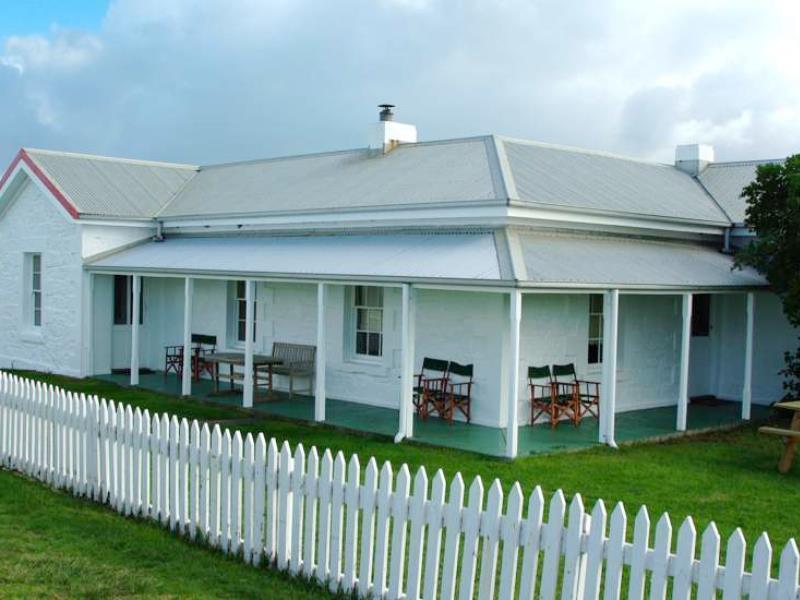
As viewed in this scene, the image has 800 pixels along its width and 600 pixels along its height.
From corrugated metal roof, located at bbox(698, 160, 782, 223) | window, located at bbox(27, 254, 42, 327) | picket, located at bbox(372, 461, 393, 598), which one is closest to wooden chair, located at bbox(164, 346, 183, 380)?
Result: window, located at bbox(27, 254, 42, 327)

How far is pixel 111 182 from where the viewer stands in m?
20.8

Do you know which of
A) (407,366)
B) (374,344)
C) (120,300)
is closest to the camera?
(407,366)

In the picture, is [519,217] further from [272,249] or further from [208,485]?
[208,485]

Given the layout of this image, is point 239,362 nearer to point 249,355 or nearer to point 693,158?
point 249,355

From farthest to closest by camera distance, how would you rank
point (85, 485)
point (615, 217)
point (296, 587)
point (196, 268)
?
point (196, 268)
point (615, 217)
point (85, 485)
point (296, 587)

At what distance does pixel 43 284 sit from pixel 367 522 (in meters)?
16.0

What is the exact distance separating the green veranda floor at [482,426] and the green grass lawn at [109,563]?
5274 millimetres

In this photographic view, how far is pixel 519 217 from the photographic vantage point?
1364 cm

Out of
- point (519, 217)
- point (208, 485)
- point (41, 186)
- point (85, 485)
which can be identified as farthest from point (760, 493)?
point (41, 186)

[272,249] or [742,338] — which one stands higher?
[272,249]

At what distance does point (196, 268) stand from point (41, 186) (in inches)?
231

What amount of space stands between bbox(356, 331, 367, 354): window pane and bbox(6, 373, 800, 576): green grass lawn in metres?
2.52

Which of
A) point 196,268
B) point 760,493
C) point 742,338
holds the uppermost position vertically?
point 196,268

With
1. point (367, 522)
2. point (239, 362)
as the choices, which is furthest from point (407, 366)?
point (367, 522)
